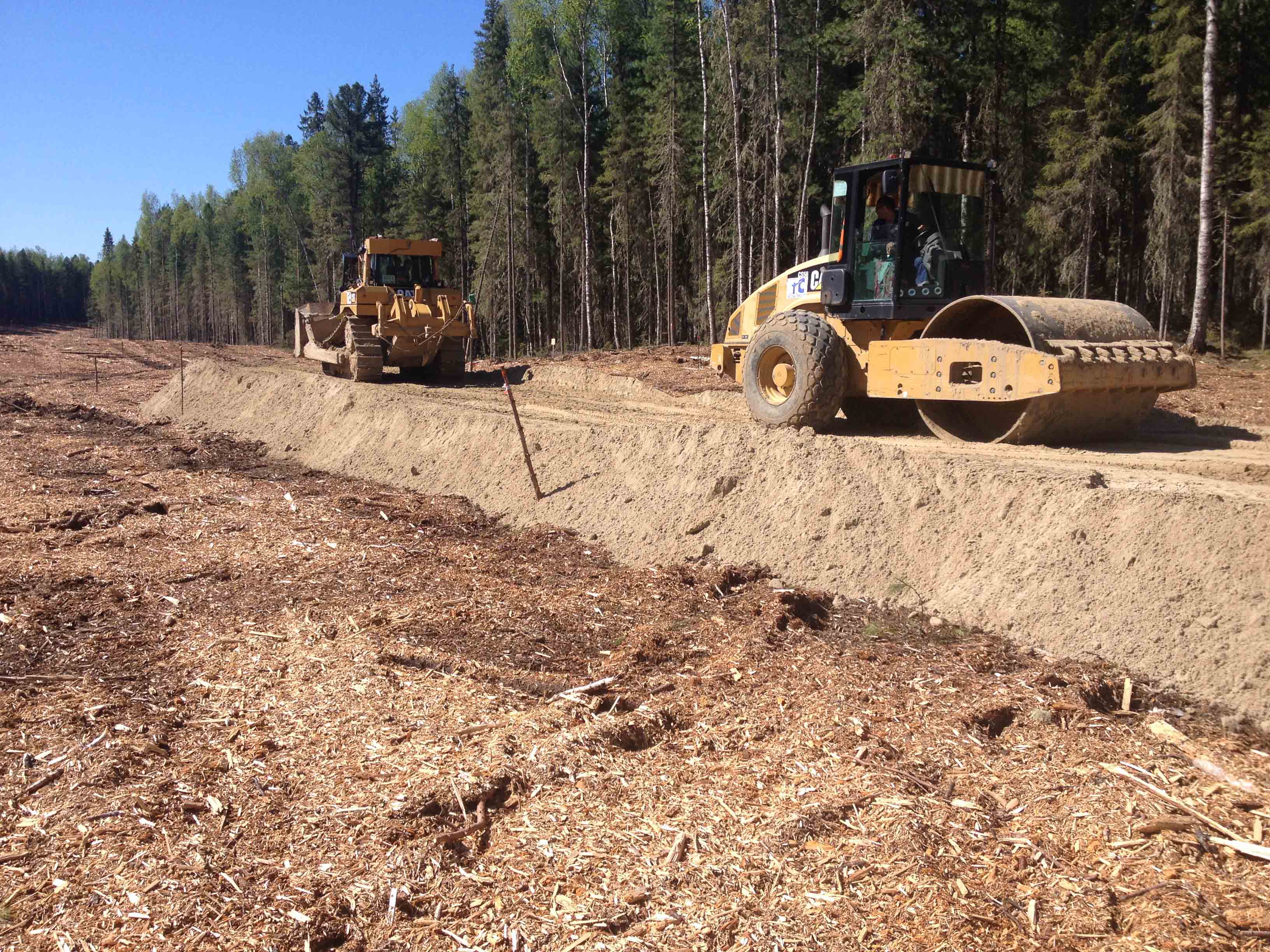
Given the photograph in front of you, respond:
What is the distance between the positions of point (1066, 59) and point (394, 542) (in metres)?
28.5

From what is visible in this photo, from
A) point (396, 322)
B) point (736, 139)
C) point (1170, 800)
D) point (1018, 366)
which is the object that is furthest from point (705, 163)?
point (1170, 800)

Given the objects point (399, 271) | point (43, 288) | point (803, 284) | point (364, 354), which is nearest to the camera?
point (803, 284)

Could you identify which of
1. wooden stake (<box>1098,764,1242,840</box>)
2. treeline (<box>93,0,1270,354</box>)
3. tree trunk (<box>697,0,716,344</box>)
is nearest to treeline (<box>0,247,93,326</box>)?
treeline (<box>93,0,1270,354</box>)

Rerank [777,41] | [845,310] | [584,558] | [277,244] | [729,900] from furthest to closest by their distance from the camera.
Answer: [277,244] < [777,41] < [845,310] < [584,558] < [729,900]

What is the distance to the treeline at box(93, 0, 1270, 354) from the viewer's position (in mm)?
25312

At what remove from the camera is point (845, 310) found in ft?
33.9

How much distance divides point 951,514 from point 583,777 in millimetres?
3860

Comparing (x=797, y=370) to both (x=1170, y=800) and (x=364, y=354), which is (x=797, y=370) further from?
(x=364, y=354)

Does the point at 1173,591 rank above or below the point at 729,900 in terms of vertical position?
above

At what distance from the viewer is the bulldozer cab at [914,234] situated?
982 centimetres

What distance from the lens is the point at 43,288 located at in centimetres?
14300

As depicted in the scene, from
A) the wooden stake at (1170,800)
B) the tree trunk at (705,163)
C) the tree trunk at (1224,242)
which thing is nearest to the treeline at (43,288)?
the tree trunk at (705,163)

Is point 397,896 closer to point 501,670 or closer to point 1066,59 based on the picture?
point 501,670

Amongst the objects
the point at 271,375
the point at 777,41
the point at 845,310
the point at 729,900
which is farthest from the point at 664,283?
the point at 729,900
